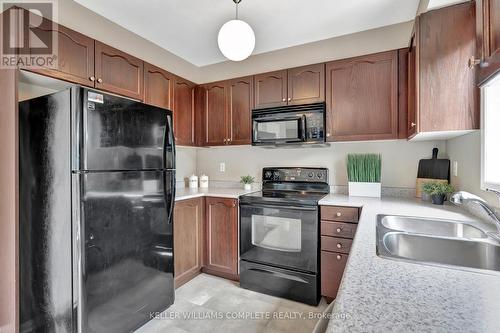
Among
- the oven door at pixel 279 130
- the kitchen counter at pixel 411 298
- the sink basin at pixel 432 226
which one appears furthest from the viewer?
the oven door at pixel 279 130

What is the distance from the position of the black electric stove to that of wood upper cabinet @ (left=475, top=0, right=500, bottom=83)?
4.47ft

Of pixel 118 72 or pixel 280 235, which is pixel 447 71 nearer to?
pixel 280 235

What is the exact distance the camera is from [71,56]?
5.83 ft

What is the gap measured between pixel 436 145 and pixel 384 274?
78.6 inches

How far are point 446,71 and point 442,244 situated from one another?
1.04 metres

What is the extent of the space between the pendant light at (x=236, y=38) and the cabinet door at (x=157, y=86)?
3.18 feet

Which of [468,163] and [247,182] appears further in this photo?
[247,182]

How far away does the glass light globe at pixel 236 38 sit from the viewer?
171 centimetres

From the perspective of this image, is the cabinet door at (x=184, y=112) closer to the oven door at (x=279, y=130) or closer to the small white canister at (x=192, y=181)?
the small white canister at (x=192, y=181)

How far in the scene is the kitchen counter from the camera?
1.71 ft

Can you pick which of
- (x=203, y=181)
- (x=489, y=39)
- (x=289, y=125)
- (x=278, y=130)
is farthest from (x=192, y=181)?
(x=489, y=39)

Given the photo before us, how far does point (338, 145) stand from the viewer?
2.60 metres

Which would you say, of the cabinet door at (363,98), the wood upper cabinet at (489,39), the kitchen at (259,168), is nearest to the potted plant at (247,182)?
the kitchen at (259,168)

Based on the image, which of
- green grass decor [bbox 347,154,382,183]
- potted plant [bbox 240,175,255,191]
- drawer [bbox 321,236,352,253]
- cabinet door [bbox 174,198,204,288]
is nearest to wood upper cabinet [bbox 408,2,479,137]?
green grass decor [bbox 347,154,382,183]
